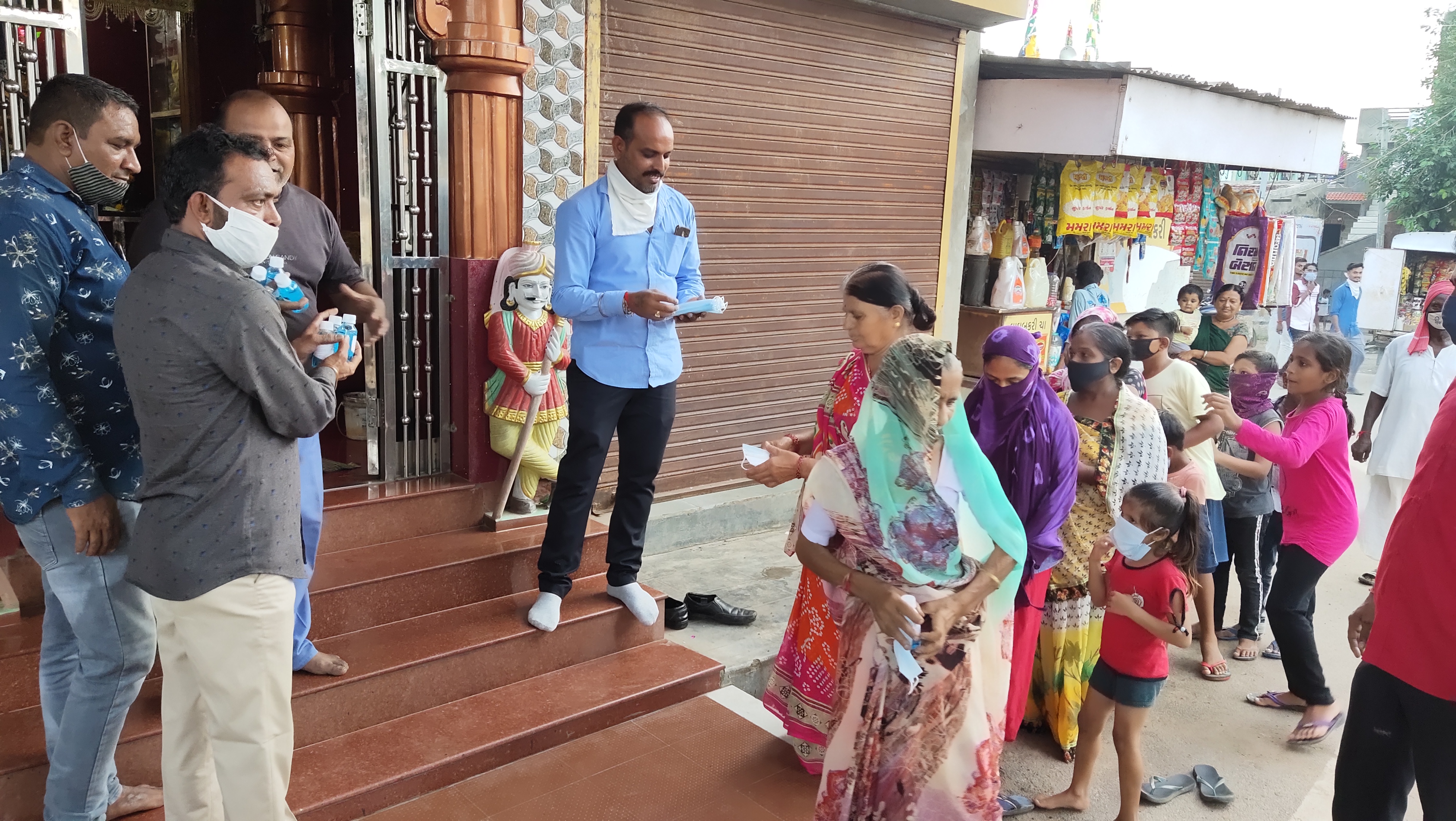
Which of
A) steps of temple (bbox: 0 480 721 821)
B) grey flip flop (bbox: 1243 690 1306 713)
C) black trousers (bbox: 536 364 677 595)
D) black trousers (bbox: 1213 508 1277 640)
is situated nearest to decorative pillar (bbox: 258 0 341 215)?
steps of temple (bbox: 0 480 721 821)

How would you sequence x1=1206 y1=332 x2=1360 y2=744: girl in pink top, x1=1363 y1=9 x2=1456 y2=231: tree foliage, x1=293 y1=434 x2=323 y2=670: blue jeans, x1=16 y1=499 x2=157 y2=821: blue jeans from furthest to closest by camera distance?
1. x1=1363 y1=9 x2=1456 y2=231: tree foliage
2. x1=1206 y1=332 x2=1360 y2=744: girl in pink top
3. x1=293 y1=434 x2=323 y2=670: blue jeans
4. x1=16 y1=499 x2=157 y2=821: blue jeans

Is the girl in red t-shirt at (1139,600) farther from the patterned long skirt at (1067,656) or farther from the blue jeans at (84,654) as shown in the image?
the blue jeans at (84,654)

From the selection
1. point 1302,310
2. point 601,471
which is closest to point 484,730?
point 601,471

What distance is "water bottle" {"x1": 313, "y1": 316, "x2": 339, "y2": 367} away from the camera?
243 centimetres

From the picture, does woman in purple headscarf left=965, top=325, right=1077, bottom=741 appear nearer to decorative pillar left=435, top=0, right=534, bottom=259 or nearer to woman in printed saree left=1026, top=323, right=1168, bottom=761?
woman in printed saree left=1026, top=323, right=1168, bottom=761

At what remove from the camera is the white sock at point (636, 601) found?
4027 mm

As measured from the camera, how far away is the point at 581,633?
12.8 feet

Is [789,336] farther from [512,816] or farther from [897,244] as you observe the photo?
[512,816]

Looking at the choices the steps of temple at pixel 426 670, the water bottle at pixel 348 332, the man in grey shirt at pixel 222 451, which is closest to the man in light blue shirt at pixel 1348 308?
the steps of temple at pixel 426 670

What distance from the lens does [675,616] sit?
178 inches

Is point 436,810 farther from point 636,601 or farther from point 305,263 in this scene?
point 305,263

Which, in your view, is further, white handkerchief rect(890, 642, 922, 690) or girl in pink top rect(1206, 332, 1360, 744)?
girl in pink top rect(1206, 332, 1360, 744)

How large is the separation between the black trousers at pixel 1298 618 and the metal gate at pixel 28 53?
5.44 metres

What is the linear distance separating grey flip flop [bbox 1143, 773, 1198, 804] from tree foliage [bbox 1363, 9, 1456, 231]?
79.1 ft
